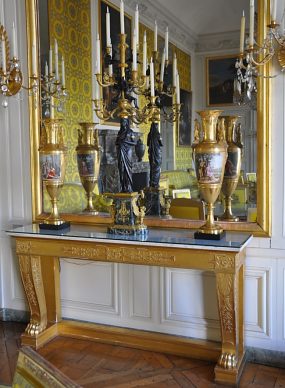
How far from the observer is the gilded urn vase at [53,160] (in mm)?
2986

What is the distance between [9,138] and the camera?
344cm

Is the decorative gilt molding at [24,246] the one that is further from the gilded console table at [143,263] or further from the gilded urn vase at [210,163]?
the gilded urn vase at [210,163]

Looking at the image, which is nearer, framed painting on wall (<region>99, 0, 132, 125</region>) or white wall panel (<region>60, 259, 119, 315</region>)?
framed painting on wall (<region>99, 0, 132, 125</region>)

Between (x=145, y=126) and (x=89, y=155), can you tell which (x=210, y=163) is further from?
(x=89, y=155)

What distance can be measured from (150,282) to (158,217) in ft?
1.59

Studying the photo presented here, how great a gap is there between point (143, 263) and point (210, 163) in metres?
0.71

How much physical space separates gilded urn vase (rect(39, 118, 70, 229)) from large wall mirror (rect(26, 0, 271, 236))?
185 millimetres

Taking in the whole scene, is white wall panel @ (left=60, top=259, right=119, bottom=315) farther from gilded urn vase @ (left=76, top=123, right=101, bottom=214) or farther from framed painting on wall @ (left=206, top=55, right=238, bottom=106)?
framed painting on wall @ (left=206, top=55, right=238, bottom=106)

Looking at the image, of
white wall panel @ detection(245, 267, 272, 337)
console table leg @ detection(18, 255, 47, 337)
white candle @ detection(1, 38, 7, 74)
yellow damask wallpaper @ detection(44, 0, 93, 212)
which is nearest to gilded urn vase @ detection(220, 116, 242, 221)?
white wall panel @ detection(245, 267, 272, 337)

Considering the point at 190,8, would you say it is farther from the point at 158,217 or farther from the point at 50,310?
the point at 50,310

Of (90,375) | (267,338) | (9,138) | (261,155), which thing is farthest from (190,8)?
(90,375)

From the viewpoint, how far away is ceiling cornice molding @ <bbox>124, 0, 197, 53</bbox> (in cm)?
289

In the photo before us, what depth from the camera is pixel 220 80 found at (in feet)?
9.18

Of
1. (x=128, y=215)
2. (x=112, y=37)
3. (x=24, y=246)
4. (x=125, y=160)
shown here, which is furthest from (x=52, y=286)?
(x=112, y=37)
